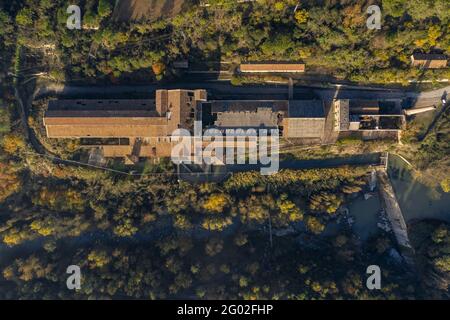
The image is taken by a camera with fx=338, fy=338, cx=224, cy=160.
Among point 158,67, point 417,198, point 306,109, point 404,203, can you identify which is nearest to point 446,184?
point 417,198

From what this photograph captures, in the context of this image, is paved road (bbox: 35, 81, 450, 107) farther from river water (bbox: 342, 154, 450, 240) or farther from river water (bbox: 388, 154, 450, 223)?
river water (bbox: 388, 154, 450, 223)

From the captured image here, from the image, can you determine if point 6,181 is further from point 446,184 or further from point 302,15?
point 446,184

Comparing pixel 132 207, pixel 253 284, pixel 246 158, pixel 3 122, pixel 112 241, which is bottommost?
pixel 253 284

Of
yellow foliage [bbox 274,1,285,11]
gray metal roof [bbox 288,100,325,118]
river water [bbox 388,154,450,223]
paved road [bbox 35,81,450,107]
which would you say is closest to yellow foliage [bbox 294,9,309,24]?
yellow foliage [bbox 274,1,285,11]

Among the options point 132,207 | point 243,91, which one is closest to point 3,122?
point 132,207

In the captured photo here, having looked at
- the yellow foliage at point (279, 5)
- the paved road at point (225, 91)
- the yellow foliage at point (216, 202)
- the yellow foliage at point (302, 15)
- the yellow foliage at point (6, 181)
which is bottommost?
the yellow foliage at point (216, 202)

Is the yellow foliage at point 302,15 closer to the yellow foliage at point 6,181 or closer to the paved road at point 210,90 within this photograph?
the paved road at point 210,90

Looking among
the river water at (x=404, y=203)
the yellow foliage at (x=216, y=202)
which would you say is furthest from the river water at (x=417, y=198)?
the yellow foliage at (x=216, y=202)

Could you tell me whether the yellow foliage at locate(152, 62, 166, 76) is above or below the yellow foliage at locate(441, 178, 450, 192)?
above

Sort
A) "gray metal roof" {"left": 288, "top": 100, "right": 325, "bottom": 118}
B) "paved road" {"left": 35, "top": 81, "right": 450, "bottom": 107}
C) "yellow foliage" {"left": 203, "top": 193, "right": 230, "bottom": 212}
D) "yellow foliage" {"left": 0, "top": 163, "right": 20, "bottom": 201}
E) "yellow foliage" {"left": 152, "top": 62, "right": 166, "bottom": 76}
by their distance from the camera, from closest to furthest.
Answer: "gray metal roof" {"left": 288, "top": 100, "right": 325, "bottom": 118} < "yellow foliage" {"left": 152, "top": 62, "right": 166, "bottom": 76} < "yellow foliage" {"left": 203, "top": 193, "right": 230, "bottom": 212} < "paved road" {"left": 35, "top": 81, "right": 450, "bottom": 107} < "yellow foliage" {"left": 0, "top": 163, "right": 20, "bottom": 201}

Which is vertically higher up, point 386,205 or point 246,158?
point 246,158
